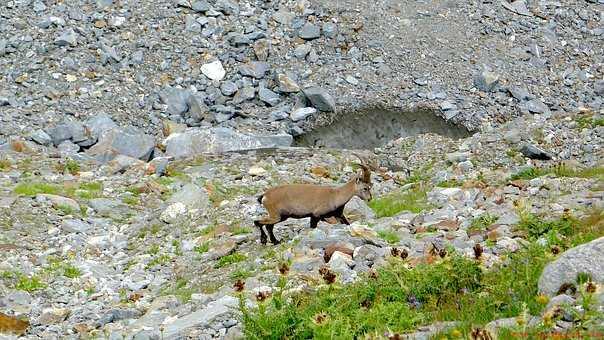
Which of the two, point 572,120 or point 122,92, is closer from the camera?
point 572,120

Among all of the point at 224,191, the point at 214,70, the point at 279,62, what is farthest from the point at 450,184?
the point at 214,70

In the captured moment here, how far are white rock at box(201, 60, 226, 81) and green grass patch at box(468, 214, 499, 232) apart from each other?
48.5 feet

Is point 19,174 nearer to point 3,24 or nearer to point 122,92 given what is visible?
point 122,92

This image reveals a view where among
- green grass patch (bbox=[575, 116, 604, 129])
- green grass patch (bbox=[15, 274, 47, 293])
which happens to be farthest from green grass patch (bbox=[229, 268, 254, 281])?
green grass patch (bbox=[575, 116, 604, 129])

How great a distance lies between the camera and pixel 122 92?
26391mm

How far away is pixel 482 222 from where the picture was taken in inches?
→ 516

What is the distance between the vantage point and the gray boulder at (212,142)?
75.2 ft

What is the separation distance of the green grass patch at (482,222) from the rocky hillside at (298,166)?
10 cm

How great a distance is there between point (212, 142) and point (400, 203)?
7.61 m

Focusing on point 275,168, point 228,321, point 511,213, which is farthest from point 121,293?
point 275,168

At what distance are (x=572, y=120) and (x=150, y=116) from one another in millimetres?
10563

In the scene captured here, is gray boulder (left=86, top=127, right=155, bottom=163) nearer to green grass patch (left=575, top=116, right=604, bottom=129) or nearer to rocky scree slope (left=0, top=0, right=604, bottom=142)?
rocky scree slope (left=0, top=0, right=604, bottom=142)

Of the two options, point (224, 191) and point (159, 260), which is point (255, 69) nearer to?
point (224, 191)

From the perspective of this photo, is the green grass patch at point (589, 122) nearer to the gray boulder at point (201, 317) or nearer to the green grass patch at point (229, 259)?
the green grass patch at point (229, 259)
